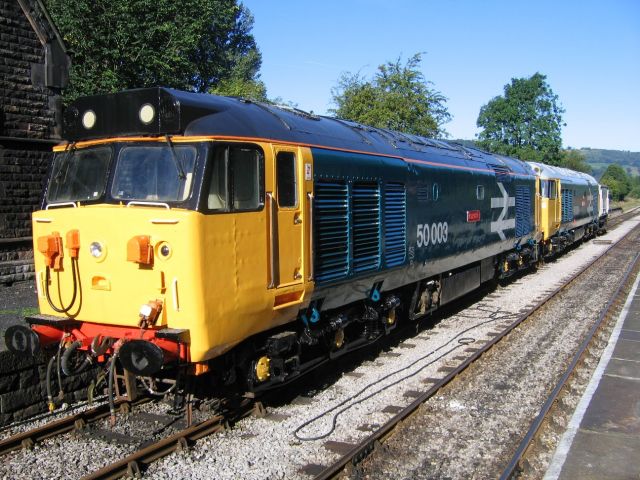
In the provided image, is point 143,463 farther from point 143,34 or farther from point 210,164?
point 143,34

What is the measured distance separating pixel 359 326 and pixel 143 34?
700 inches

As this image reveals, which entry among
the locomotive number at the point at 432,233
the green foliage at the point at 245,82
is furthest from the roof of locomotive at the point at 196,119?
the green foliage at the point at 245,82

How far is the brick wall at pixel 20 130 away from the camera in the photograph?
1205 centimetres

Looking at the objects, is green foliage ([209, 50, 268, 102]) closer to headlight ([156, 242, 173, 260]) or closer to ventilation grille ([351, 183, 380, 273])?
ventilation grille ([351, 183, 380, 273])

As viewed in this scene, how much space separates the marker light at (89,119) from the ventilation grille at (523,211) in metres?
12.4

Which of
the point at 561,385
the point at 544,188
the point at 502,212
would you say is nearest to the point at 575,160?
the point at 544,188

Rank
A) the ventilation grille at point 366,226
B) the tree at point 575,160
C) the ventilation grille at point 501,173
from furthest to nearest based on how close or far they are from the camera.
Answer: the tree at point 575,160
the ventilation grille at point 501,173
the ventilation grille at point 366,226

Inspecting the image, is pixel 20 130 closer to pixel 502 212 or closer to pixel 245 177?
pixel 245 177

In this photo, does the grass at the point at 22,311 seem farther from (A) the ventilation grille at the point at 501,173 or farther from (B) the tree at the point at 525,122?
(B) the tree at the point at 525,122

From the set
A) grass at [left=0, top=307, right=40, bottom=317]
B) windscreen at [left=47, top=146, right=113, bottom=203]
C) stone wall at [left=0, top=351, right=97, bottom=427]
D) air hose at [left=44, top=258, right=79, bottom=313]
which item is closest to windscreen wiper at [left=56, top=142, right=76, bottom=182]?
windscreen at [left=47, top=146, right=113, bottom=203]

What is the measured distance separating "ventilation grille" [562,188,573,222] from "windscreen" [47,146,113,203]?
19965 millimetres

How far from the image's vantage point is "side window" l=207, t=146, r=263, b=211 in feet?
17.7

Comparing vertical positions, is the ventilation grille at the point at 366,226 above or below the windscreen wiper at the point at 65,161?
below

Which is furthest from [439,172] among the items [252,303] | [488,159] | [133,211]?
[133,211]
